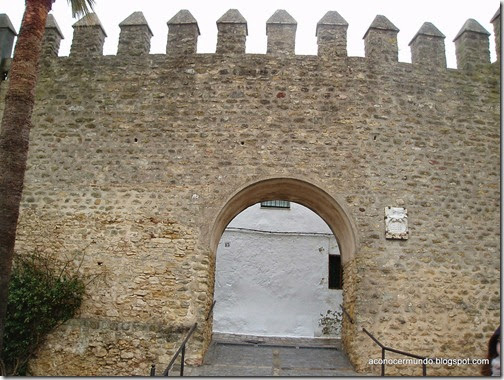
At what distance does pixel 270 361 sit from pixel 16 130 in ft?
17.4

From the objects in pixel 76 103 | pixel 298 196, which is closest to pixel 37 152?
pixel 76 103

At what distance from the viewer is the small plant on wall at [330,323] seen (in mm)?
13133

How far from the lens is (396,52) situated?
891 cm

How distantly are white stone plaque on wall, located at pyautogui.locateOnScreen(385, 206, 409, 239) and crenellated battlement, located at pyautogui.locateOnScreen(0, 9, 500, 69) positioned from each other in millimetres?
2821

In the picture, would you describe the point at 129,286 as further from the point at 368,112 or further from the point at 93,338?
the point at 368,112

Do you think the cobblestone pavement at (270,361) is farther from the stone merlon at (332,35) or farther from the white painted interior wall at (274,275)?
the stone merlon at (332,35)

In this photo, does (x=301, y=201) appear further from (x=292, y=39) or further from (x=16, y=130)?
(x=16, y=130)

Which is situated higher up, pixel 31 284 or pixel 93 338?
pixel 31 284

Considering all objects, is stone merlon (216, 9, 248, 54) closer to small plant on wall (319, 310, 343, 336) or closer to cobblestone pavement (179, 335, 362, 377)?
cobblestone pavement (179, 335, 362, 377)

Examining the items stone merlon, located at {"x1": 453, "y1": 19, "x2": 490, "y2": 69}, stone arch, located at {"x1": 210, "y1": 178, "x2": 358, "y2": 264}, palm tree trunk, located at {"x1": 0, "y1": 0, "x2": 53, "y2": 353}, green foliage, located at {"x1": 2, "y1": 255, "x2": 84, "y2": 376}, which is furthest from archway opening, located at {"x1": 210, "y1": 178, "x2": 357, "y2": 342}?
stone merlon, located at {"x1": 453, "y1": 19, "x2": 490, "y2": 69}

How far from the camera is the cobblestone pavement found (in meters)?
7.23

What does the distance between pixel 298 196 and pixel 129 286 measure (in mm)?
3340

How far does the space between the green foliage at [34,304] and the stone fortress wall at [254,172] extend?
200 mm

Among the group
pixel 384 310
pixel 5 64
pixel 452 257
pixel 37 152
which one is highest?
pixel 5 64
